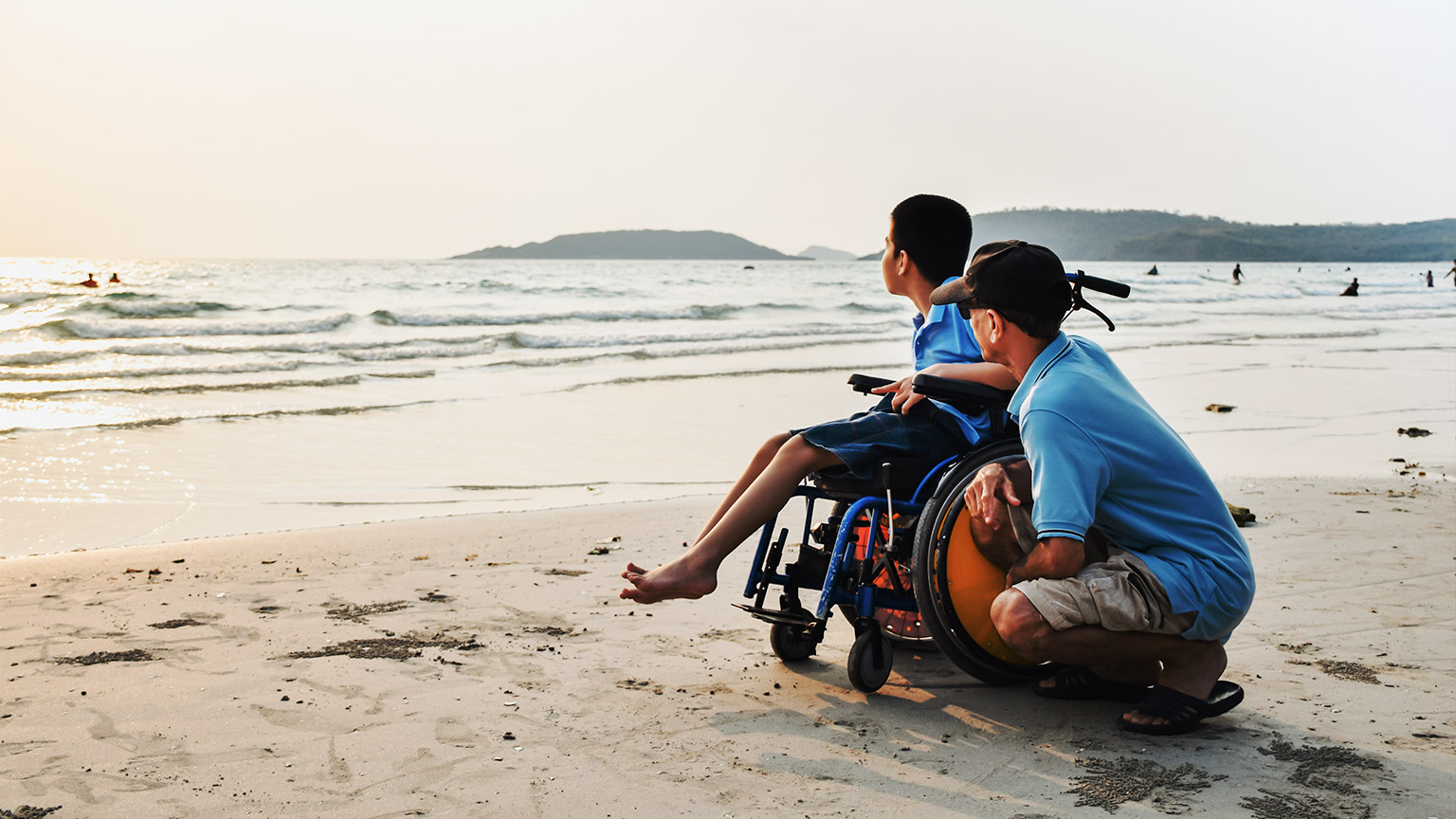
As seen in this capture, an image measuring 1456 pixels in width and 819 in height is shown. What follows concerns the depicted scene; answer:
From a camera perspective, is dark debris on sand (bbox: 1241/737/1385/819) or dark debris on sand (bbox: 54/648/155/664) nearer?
dark debris on sand (bbox: 1241/737/1385/819)

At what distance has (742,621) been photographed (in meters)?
4.47

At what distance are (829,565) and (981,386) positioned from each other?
0.73 meters

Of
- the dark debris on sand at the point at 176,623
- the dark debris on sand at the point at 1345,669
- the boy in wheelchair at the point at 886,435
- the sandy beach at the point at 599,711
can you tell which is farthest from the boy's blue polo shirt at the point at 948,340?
the dark debris on sand at the point at 176,623

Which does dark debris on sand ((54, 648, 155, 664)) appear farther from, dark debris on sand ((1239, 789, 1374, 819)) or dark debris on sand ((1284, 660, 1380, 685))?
dark debris on sand ((1284, 660, 1380, 685))

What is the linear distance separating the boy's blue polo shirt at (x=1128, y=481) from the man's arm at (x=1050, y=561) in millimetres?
39

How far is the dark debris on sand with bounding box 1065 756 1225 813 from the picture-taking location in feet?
8.69

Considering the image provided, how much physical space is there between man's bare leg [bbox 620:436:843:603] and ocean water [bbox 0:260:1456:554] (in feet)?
13.3

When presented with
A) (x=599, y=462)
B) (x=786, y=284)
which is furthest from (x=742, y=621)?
(x=786, y=284)

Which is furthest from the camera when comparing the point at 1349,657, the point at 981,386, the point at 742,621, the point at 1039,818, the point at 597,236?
the point at 597,236

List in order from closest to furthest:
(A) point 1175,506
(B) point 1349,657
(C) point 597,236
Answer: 1. (A) point 1175,506
2. (B) point 1349,657
3. (C) point 597,236

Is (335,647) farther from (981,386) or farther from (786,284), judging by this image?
(786,284)

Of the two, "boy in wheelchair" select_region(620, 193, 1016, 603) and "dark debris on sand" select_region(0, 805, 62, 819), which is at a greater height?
"boy in wheelchair" select_region(620, 193, 1016, 603)

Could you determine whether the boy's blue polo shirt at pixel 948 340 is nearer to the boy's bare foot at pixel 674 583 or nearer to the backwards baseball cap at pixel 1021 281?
the backwards baseball cap at pixel 1021 281

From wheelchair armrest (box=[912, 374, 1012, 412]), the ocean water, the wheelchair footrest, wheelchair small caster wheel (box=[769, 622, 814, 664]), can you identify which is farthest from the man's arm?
the ocean water
